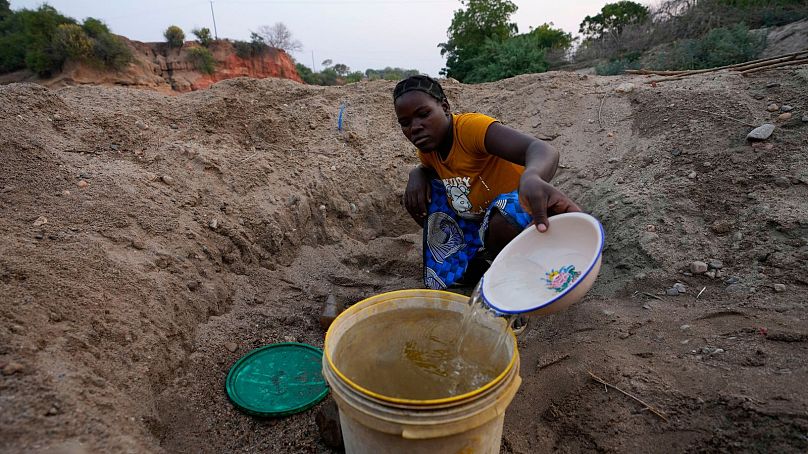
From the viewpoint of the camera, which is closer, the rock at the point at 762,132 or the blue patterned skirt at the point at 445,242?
the blue patterned skirt at the point at 445,242

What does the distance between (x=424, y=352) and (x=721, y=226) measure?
1.81m

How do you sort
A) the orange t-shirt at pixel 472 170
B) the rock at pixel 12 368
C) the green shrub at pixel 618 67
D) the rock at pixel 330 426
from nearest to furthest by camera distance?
the rock at pixel 12 368
the rock at pixel 330 426
the orange t-shirt at pixel 472 170
the green shrub at pixel 618 67

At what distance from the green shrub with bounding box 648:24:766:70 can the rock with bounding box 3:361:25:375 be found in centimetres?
825

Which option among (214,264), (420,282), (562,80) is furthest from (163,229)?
(562,80)

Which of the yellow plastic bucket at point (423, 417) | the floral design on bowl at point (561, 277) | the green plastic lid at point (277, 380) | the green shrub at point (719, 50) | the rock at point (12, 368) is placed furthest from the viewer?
the green shrub at point (719, 50)

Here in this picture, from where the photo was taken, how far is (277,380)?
6.41 ft

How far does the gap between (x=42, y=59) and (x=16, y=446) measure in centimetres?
1801

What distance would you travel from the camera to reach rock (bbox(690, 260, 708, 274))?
2.10 meters

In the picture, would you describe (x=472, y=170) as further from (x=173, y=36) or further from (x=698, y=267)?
(x=173, y=36)

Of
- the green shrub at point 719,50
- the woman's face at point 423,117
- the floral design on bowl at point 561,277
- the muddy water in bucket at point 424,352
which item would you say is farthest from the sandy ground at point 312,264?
→ the green shrub at point 719,50

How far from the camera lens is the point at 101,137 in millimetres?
2861

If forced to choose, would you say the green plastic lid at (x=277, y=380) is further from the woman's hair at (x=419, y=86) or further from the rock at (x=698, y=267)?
the rock at (x=698, y=267)

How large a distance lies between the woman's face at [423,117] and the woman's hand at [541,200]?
71 cm

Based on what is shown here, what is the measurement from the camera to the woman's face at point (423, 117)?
2021mm
